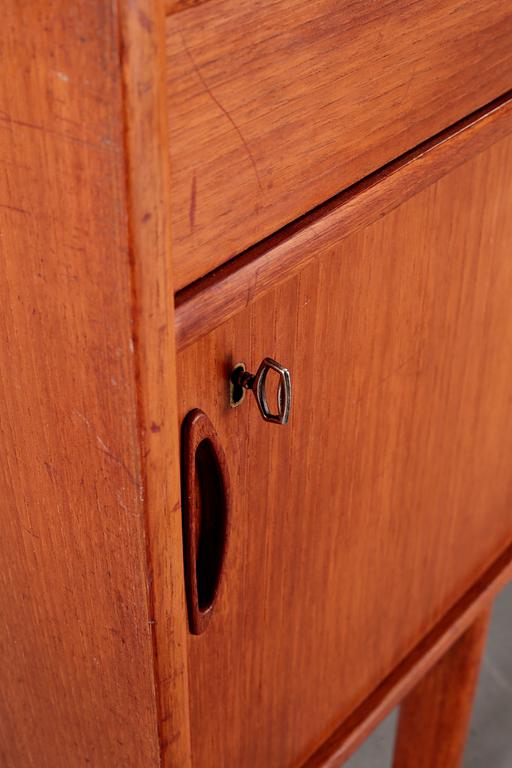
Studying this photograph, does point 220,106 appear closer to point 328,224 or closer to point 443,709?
point 328,224

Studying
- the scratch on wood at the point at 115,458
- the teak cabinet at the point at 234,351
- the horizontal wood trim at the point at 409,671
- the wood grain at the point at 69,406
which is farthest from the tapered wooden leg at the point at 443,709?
the scratch on wood at the point at 115,458

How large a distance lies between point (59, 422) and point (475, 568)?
44cm

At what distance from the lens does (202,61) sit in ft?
1.08

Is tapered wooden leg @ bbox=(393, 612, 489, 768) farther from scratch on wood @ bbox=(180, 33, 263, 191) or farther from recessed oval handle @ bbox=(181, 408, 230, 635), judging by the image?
scratch on wood @ bbox=(180, 33, 263, 191)

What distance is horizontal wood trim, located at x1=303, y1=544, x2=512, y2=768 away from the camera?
24.9 inches

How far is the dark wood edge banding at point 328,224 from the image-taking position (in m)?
0.37

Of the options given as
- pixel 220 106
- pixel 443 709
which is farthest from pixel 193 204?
pixel 443 709

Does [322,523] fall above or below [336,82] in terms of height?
below

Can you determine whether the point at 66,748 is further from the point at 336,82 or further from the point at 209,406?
the point at 336,82

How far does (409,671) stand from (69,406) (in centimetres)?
39

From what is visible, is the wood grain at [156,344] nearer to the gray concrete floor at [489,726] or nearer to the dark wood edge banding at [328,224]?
the dark wood edge banding at [328,224]

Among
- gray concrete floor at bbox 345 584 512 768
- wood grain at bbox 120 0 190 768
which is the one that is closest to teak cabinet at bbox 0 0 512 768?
wood grain at bbox 120 0 190 768

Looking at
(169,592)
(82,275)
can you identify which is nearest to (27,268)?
(82,275)

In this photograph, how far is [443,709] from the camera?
35.3 inches
